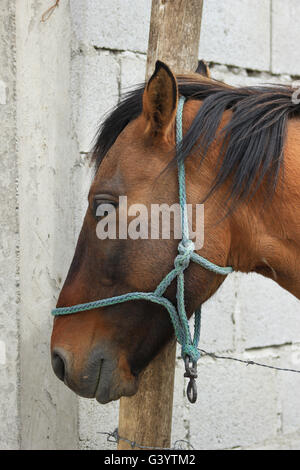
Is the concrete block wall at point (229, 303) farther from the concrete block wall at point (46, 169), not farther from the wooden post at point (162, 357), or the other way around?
the wooden post at point (162, 357)

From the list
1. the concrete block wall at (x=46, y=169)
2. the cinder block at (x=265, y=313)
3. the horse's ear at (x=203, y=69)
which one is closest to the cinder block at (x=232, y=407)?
the cinder block at (x=265, y=313)

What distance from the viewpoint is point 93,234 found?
1.40 meters

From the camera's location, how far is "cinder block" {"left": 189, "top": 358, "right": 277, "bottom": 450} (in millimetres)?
2672

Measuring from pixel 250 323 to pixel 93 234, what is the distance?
64.4 inches

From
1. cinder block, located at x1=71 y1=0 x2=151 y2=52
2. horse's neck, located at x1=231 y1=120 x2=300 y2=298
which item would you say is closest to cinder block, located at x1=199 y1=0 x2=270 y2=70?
cinder block, located at x1=71 y1=0 x2=151 y2=52

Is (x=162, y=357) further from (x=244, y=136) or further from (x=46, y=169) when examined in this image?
(x=46, y=169)

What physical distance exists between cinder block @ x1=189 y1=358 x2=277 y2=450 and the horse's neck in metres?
1.42

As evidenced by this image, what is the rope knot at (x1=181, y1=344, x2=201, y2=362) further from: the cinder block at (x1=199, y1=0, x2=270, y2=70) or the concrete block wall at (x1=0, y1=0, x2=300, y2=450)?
the cinder block at (x1=199, y1=0, x2=270, y2=70)

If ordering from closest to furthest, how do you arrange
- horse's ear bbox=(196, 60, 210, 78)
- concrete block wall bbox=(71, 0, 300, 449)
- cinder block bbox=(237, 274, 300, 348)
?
1. horse's ear bbox=(196, 60, 210, 78)
2. concrete block wall bbox=(71, 0, 300, 449)
3. cinder block bbox=(237, 274, 300, 348)

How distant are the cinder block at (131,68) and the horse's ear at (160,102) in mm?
1086

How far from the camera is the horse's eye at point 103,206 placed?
1.36 meters

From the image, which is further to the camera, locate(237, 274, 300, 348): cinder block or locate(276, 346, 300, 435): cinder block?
locate(276, 346, 300, 435): cinder block

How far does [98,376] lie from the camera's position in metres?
1.38

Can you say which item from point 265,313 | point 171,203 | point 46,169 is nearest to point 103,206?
point 171,203
